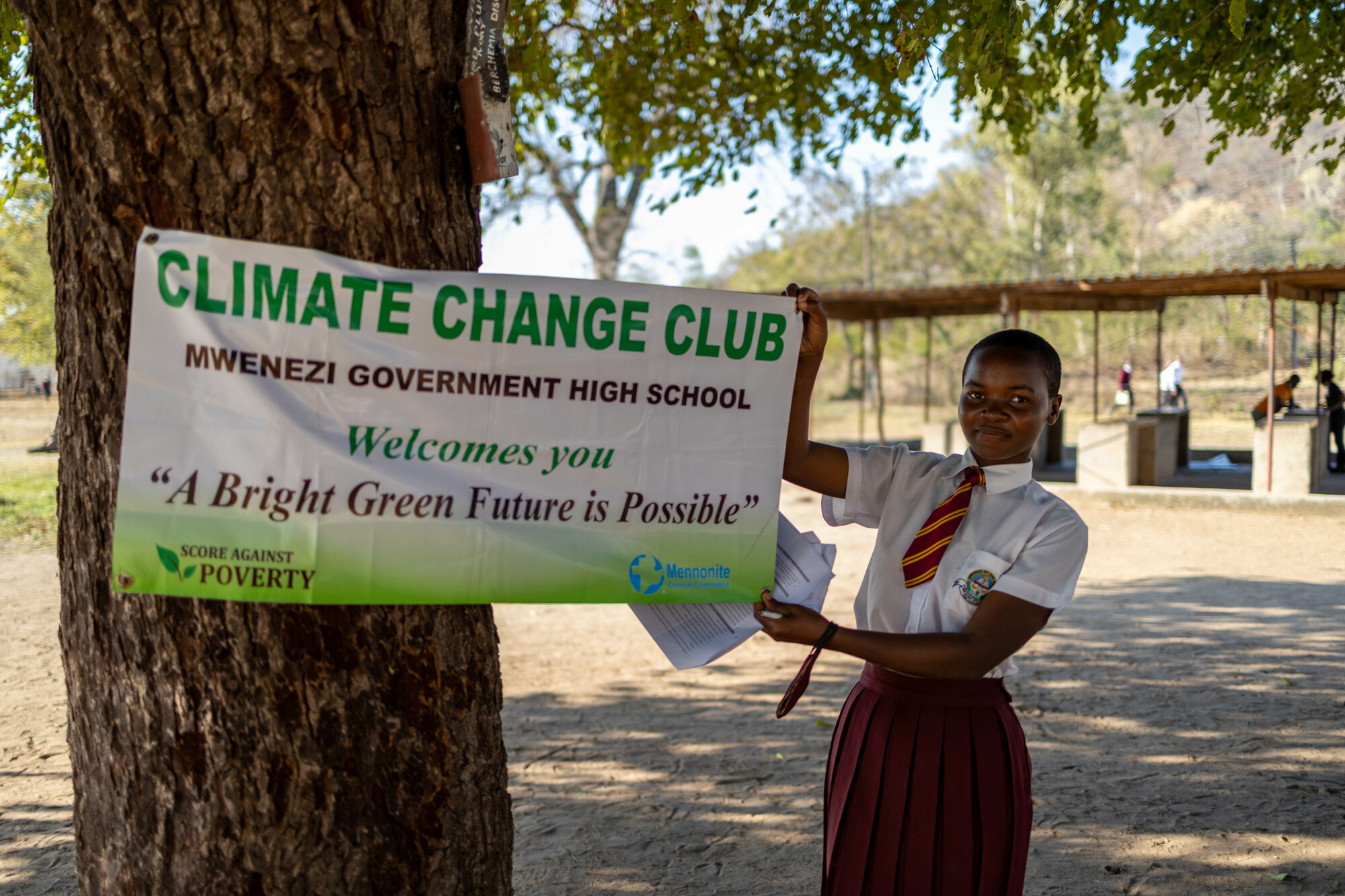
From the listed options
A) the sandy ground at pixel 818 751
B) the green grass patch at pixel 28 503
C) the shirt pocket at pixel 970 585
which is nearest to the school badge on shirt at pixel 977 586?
the shirt pocket at pixel 970 585

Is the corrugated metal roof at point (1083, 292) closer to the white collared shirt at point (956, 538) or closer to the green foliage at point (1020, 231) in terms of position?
the white collared shirt at point (956, 538)

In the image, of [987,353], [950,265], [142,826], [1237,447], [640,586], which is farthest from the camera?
[950,265]

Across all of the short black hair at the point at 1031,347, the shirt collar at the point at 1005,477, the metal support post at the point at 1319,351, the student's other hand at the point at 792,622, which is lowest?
the student's other hand at the point at 792,622

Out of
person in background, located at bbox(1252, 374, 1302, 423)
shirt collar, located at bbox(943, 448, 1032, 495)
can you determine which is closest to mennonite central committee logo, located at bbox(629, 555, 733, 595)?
shirt collar, located at bbox(943, 448, 1032, 495)

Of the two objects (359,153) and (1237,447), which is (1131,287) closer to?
(1237,447)

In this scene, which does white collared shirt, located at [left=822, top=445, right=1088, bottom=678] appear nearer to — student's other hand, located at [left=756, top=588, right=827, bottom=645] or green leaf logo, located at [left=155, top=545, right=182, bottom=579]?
student's other hand, located at [left=756, top=588, right=827, bottom=645]

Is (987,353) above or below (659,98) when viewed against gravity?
below

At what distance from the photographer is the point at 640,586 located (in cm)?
196

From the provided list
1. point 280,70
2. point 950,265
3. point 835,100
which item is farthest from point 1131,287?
point 950,265

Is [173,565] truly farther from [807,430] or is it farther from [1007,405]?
[1007,405]

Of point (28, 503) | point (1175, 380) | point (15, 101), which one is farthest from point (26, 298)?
point (1175, 380)

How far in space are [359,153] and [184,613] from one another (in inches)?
33.4

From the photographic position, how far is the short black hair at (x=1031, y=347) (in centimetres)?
217

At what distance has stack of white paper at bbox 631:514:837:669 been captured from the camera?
6.70ft
